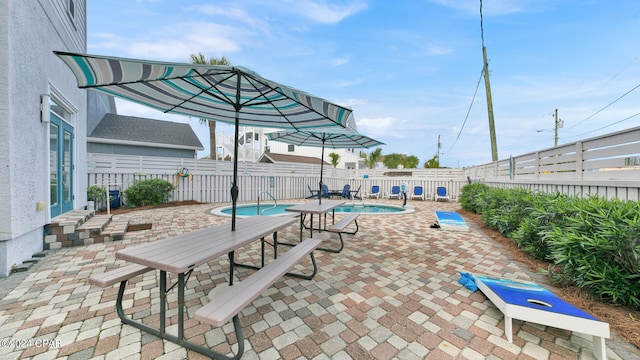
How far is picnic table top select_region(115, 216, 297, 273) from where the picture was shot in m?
1.78

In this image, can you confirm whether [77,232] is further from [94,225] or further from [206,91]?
[206,91]

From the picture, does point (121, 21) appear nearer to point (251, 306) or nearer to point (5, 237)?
point (5, 237)

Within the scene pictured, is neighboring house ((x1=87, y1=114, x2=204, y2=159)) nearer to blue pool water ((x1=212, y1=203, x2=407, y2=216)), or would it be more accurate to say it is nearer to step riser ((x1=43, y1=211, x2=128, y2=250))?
blue pool water ((x1=212, y1=203, x2=407, y2=216))

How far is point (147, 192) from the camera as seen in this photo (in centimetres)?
891

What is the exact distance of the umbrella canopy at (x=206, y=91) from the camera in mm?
2162

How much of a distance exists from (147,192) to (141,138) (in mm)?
7543

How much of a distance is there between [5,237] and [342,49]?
59.5ft

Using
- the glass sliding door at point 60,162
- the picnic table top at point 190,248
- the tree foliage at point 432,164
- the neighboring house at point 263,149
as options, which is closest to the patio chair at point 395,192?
the neighboring house at point 263,149

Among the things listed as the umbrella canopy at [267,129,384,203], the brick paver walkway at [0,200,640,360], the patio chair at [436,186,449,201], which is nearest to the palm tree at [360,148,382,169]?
the patio chair at [436,186,449,201]

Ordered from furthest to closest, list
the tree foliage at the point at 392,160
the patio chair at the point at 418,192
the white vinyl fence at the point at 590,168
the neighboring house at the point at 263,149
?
the tree foliage at the point at 392,160 < the neighboring house at the point at 263,149 < the patio chair at the point at 418,192 < the white vinyl fence at the point at 590,168

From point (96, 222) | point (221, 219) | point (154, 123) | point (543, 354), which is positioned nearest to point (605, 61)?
point (543, 354)

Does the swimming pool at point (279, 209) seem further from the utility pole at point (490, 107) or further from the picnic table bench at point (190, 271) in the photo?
the picnic table bench at point (190, 271)

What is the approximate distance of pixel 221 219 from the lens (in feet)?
22.5

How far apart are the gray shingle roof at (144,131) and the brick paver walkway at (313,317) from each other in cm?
1310
